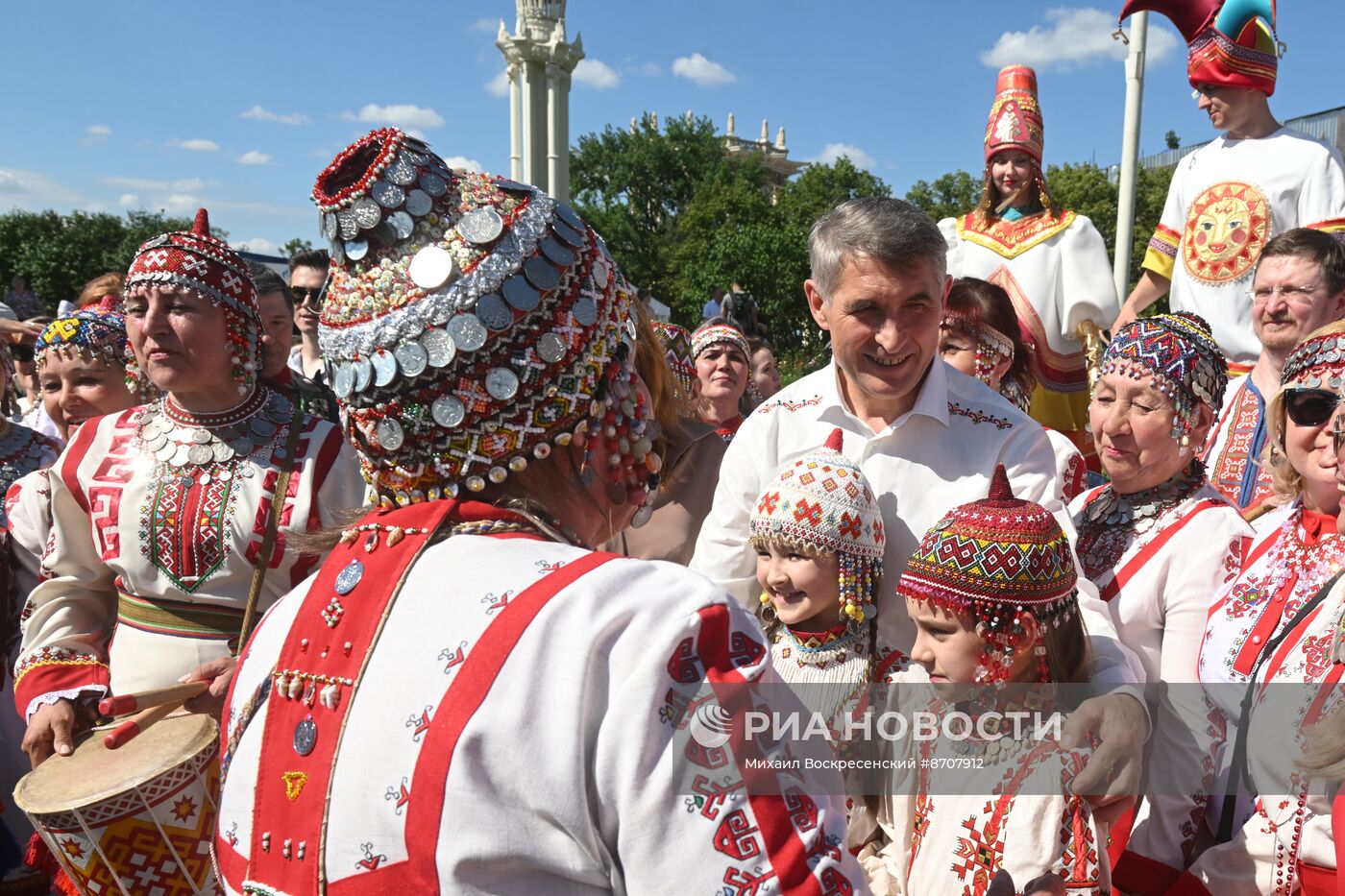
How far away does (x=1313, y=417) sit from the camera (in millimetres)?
2656

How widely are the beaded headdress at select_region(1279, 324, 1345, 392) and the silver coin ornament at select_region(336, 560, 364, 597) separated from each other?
2.46 m

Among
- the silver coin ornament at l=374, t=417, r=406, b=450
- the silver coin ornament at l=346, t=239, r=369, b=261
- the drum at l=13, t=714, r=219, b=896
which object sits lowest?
the drum at l=13, t=714, r=219, b=896

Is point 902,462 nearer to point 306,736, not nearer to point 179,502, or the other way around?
point 306,736

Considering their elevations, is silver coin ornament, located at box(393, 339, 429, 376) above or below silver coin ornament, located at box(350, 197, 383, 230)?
below

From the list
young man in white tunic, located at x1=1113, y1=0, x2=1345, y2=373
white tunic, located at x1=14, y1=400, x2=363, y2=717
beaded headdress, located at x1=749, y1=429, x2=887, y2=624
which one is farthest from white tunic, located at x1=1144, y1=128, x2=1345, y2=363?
white tunic, located at x1=14, y1=400, x2=363, y2=717

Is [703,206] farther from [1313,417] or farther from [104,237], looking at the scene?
[1313,417]

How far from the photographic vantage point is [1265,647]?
8.46 feet

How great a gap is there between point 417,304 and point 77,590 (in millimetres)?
2665

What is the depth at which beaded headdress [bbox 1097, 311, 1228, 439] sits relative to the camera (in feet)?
9.78

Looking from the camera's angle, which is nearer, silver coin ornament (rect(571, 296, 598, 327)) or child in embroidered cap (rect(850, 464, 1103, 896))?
silver coin ornament (rect(571, 296, 598, 327))

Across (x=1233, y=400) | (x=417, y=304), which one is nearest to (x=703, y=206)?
(x=1233, y=400)

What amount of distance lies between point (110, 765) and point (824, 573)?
2.03m

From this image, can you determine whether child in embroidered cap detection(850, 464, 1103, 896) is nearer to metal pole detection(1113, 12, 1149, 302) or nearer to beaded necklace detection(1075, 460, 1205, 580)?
beaded necklace detection(1075, 460, 1205, 580)

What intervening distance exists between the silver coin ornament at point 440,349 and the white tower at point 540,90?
42.6 metres
